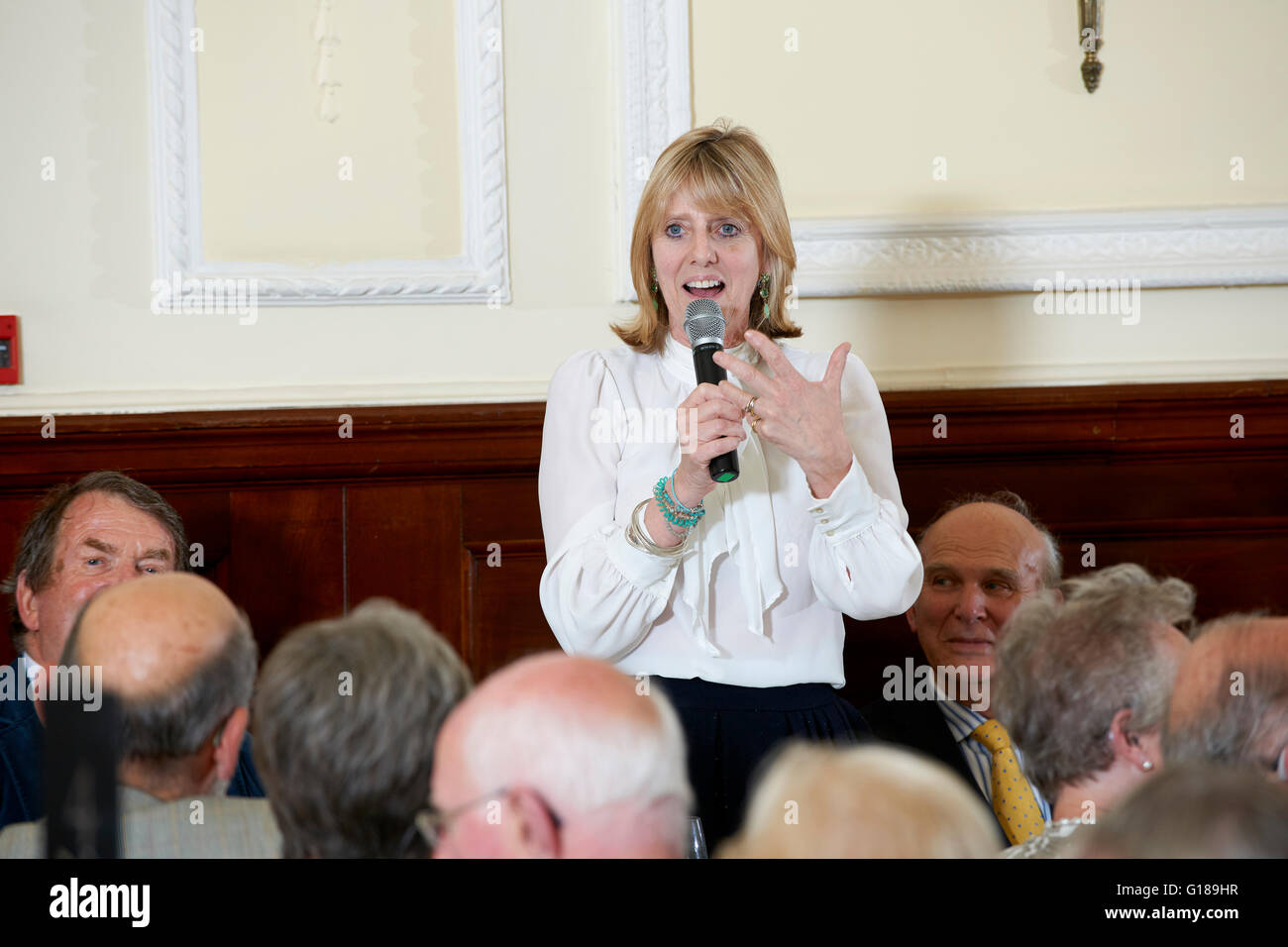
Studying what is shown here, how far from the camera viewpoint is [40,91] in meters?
2.76

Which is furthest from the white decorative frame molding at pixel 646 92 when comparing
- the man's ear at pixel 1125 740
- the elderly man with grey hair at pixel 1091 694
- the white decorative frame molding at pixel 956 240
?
the man's ear at pixel 1125 740

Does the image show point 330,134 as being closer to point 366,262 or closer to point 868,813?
point 366,262

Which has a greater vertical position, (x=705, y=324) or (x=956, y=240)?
(x=956, y=240)

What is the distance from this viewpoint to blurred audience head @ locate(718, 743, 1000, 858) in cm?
94

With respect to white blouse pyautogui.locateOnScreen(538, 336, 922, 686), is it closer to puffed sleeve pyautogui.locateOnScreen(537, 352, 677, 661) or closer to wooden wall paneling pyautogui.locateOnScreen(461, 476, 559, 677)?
puffed sleeve pyautogui.locateOnScreen(537, 352, 677, 661)

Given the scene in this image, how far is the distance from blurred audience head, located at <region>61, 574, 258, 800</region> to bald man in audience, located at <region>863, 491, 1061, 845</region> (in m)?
1.07

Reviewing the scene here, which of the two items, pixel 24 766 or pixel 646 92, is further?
pixel 646 92

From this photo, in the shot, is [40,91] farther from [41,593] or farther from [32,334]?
[41,593]

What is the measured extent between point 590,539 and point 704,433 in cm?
25

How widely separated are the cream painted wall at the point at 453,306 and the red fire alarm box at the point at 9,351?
0.02m

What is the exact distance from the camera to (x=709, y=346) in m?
1.80

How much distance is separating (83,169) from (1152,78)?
89.2 inches

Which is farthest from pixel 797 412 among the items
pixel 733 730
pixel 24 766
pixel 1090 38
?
pixel 1090 38
